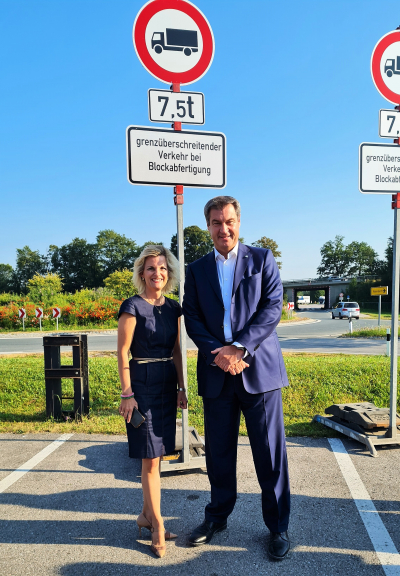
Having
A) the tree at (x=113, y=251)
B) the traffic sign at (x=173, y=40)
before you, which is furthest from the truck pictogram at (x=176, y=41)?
the tree at (x=113, y=251)

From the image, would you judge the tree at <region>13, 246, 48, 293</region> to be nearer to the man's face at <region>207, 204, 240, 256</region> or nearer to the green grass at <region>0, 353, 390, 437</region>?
the green grass at <region>0, 353, 390, 437</region>

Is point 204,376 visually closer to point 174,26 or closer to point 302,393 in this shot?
point 174,26

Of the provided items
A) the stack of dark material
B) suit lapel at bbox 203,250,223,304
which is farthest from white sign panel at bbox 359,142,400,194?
the stack of dark material

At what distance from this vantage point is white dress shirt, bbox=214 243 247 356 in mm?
2572

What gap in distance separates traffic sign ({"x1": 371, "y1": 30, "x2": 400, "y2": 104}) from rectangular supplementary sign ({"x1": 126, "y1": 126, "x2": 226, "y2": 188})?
1906 millimetres

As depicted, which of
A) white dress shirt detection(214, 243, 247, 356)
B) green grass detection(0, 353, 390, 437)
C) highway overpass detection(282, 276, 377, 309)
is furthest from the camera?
highway overpass detection(282, 276, 377, 309)

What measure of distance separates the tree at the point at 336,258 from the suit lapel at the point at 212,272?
349 feet

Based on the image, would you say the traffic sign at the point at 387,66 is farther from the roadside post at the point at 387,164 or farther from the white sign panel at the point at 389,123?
the white sign panel at the point at 389,123

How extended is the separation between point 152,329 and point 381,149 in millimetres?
3089

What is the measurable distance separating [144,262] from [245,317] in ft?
2.55

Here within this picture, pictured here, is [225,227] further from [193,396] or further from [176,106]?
[193,396]

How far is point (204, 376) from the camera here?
2.59 meters

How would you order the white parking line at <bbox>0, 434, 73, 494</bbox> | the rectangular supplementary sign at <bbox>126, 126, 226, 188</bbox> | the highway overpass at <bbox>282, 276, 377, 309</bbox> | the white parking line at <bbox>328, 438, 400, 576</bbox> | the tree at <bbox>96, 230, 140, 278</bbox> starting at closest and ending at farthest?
1. the white parking line at <bbox>328, 438, 400, 576</bbox>
2. the rectangular supplementary sign at <bbox>126, 126, 226, 188</bbox>
3. the white parking line at <bbox>0, 434, 73, 494</bbox>
4. the highway overpass at <bbox>282, 276, 377, 309</bbox>
5. the tree at <bbox>96, 230, 140, 278</bbox>

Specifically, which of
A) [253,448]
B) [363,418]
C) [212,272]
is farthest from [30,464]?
[363,418]
